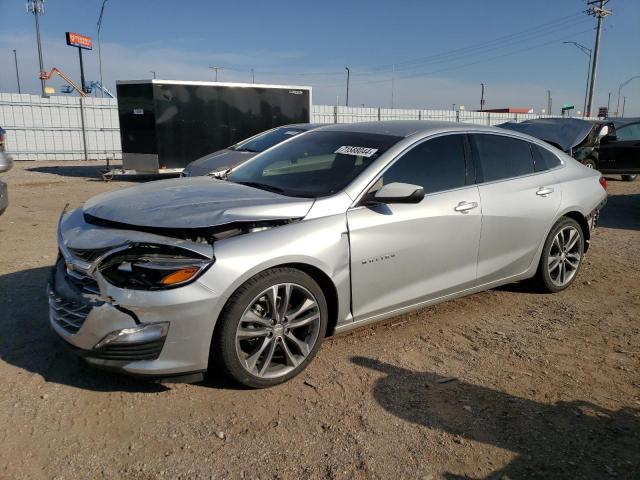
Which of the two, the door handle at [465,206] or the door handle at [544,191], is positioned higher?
the door handle at [544,191]

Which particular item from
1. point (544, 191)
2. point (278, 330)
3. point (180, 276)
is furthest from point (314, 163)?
point (544, 191)

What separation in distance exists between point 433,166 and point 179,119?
11362 millimetres

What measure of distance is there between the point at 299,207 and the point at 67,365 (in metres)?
→ 1.81

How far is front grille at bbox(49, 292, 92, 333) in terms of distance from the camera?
2896mm

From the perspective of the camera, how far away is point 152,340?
2791mm

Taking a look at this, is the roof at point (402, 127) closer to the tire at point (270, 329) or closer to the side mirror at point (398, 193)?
the side mirror at point (398, 193)

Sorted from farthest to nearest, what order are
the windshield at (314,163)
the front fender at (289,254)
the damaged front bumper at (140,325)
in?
the windshield at (314,163), the front fender at (289,254), the damaged front bumper at (140,325)

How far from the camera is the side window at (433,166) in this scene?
3.80 metres

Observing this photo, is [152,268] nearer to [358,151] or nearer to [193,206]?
[193,206]

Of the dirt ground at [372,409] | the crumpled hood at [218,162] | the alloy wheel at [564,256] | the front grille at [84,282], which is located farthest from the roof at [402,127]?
the crumpled hood at [218,162]

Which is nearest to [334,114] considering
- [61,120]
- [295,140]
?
[61,120]

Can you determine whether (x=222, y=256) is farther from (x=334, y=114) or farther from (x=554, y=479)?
(x=334, y=114)

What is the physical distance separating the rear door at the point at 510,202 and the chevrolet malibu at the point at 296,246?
2 centimetres

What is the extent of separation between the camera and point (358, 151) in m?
3.90
